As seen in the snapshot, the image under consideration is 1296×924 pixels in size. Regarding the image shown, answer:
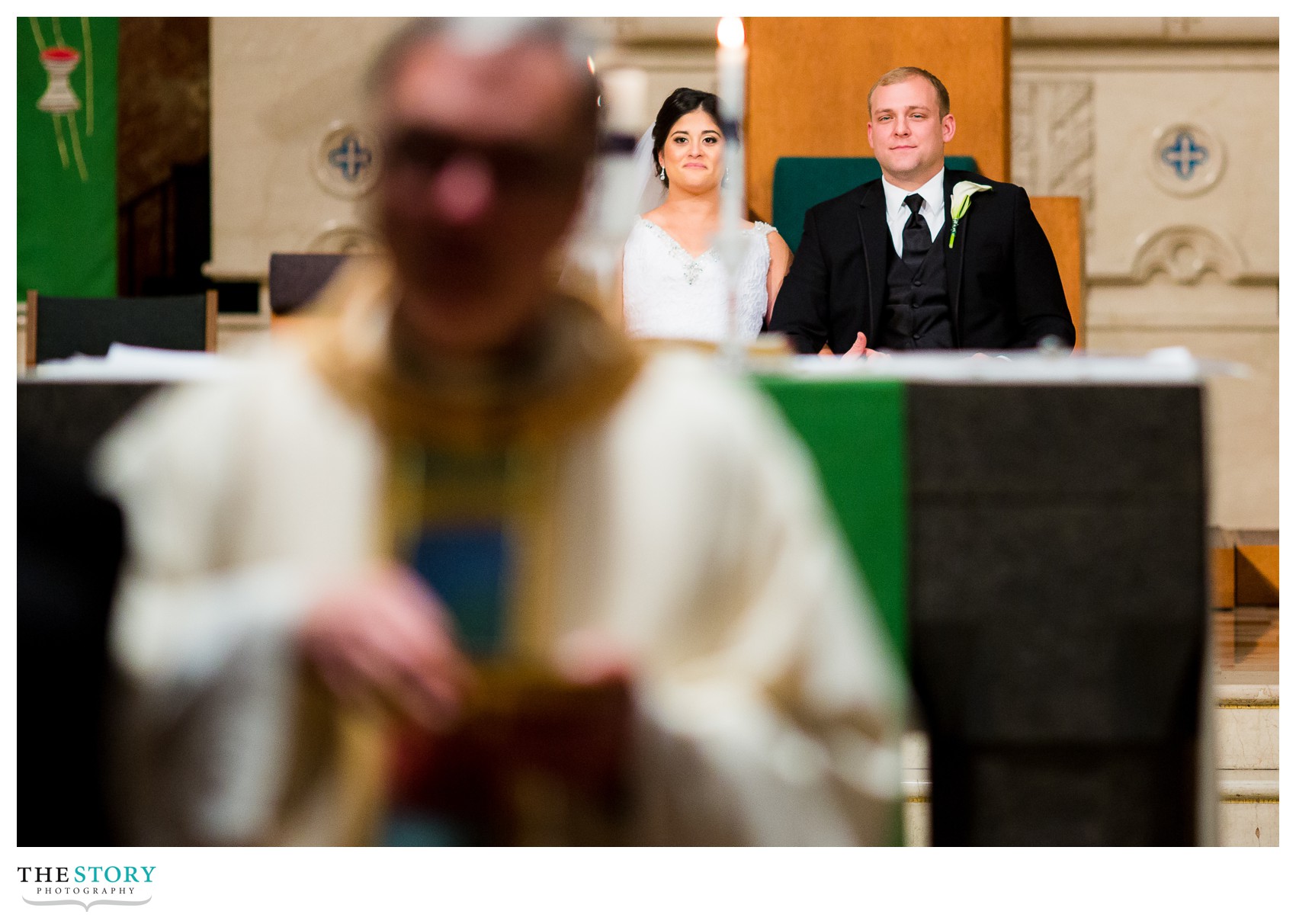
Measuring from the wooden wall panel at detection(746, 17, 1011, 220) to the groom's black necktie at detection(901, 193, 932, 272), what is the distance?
0.93 meters

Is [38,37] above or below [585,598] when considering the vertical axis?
above

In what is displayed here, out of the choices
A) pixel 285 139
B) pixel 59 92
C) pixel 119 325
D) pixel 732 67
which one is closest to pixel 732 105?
pixel 732 67

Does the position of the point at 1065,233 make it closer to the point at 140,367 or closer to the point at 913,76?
the point at 913,76

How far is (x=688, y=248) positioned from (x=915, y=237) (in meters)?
0.66

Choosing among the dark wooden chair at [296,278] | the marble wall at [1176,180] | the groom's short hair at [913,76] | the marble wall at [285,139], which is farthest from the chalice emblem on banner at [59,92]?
the marble wall at [1176,180]

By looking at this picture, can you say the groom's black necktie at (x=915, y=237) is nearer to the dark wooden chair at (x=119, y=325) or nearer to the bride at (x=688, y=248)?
the bride at (x=688, y=248)

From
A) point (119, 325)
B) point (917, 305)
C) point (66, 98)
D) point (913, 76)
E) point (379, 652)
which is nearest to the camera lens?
point (379, 652)

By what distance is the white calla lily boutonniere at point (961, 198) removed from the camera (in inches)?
141

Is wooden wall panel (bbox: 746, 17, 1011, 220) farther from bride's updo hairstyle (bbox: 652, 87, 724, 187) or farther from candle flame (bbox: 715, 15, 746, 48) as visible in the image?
candle flame (bbox: 715, 15, 746, 48)

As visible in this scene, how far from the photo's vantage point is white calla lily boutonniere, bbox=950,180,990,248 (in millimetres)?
3584

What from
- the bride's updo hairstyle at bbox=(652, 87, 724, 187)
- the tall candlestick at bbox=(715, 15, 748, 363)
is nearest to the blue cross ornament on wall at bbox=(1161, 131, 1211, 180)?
the bride's updo hairstyle at bbox=(652, 87, 724, 187)

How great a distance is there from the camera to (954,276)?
3.62 m

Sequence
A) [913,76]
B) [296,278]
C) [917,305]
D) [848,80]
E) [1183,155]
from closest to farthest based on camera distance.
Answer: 1. [913,76]
2. [917,305]
3. [296,278]
4. [848,80]
5. [1183,155]

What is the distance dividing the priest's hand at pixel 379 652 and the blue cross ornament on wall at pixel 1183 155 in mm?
5714
